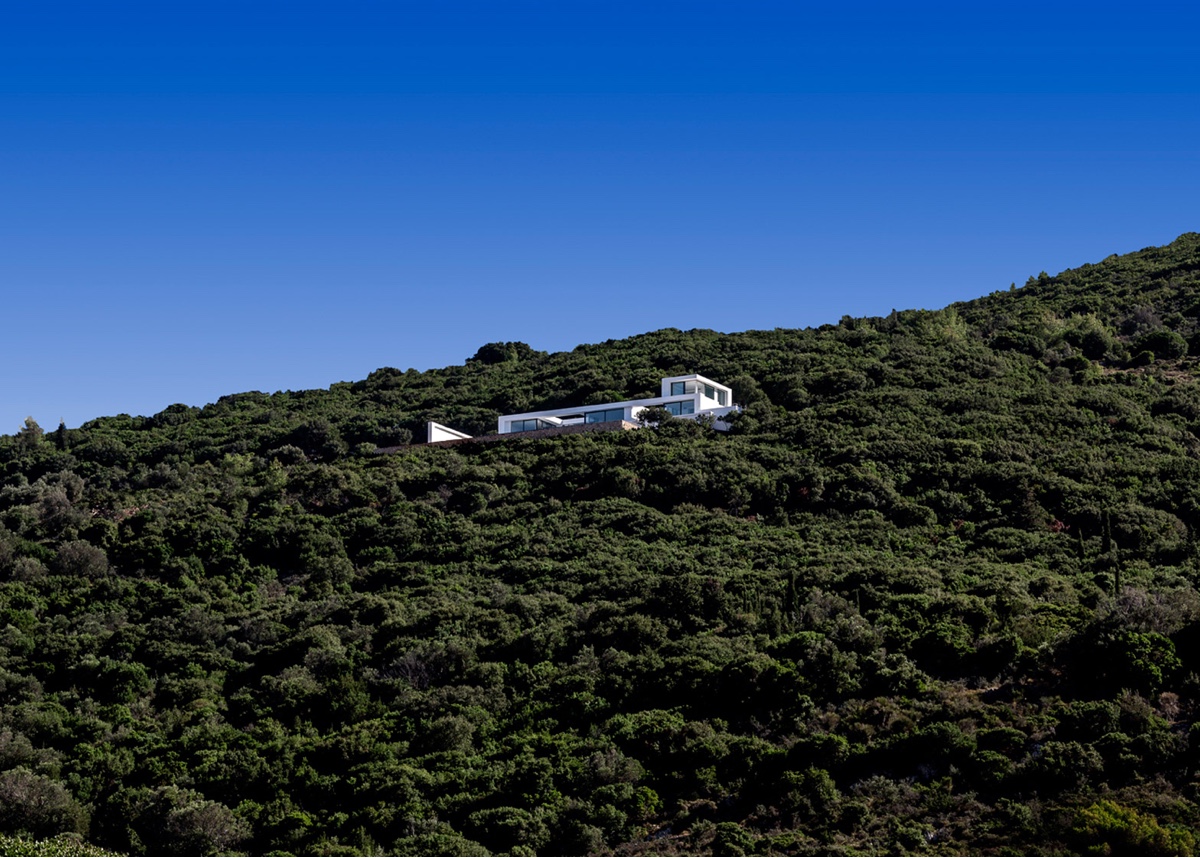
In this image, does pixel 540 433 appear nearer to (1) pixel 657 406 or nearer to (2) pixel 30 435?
(1) pixel 657 406

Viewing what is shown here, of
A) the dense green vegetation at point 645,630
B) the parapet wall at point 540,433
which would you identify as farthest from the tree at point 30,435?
the parapet wall at point 540,433

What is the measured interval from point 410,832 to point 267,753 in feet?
19.8

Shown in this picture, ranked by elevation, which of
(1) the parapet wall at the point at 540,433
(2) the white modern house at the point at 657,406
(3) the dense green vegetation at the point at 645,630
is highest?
(2) the white modern house at the point at 657,406

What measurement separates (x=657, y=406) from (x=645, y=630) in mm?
29214

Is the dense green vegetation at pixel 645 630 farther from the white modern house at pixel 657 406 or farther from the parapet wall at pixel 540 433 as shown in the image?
the white modern house at pixel 657 406

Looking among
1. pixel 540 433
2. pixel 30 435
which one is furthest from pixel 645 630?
pixel 30 435

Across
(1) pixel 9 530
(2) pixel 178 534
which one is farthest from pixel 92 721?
(1) pixel 9 530

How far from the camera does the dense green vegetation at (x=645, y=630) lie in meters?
29.0

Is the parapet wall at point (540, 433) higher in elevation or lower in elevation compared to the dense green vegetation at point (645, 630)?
higher

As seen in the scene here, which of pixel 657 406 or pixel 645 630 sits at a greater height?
pixel 657 406

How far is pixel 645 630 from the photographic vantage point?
1489 inches

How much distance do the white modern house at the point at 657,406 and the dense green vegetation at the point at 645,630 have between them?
8.31 ft

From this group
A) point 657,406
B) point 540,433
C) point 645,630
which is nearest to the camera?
point 645,630

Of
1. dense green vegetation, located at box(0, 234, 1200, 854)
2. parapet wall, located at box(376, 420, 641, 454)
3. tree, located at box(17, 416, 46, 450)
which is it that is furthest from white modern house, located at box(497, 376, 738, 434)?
tree, located at box(17, 416, 46, 450)
